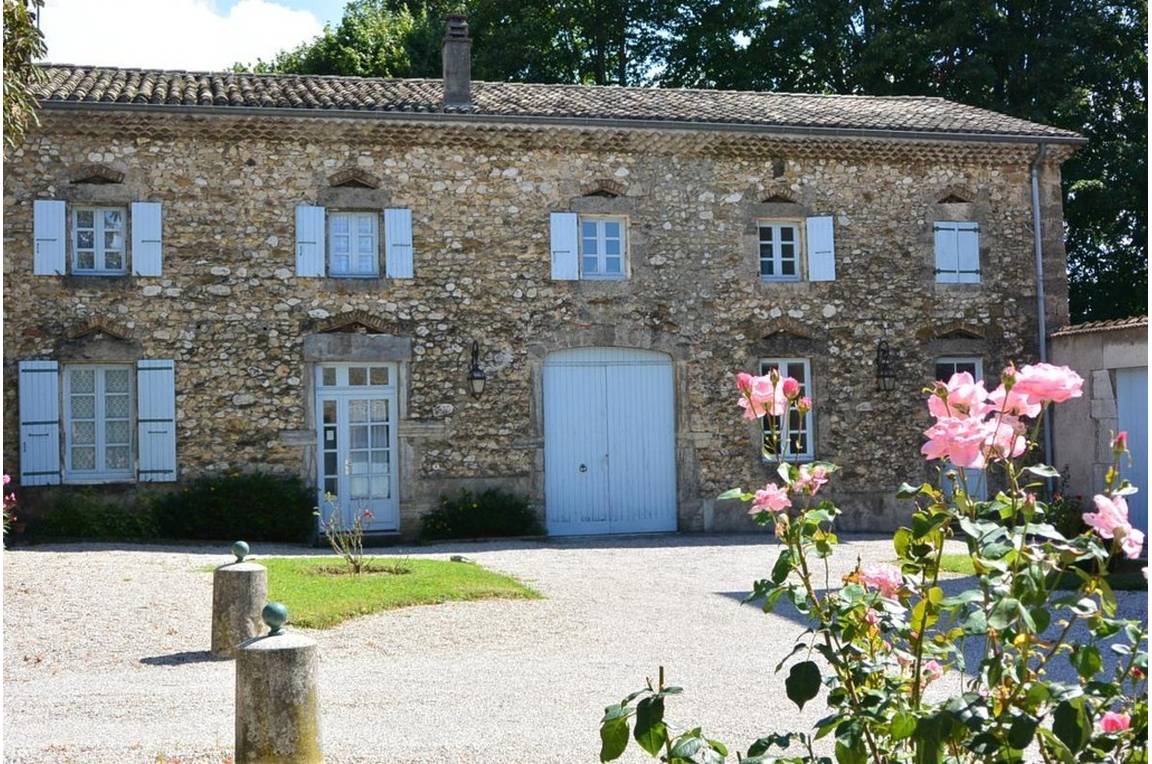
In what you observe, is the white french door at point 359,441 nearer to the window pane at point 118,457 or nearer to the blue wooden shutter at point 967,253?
the window pane at point 118,457

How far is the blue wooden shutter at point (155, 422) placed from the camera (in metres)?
14.4

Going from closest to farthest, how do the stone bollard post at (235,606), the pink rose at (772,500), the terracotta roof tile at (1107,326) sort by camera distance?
the pink rose at (772,500) < the stone bollard post at (235,606) < the terracotta roof tile at (1107,326)

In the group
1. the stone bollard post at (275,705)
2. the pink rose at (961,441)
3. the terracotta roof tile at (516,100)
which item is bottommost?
the stone bollard post at (275,705)

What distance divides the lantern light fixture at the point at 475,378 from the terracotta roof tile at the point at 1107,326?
740 centimetres

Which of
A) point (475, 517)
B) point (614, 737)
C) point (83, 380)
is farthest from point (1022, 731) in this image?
point (83, 380)

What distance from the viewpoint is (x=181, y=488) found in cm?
1452

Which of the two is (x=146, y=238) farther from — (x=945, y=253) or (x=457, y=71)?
(x=945, y=253)

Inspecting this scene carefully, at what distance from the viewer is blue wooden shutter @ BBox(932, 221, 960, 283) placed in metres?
16.6

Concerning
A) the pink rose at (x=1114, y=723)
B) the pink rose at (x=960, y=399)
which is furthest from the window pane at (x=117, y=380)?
the pink rose at (x=1114, y=723)

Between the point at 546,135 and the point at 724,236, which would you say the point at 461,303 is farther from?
the point at 724,236

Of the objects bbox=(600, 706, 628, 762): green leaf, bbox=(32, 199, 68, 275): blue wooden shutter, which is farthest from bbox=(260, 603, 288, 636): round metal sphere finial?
bbox=(32, 199, 68, 275): blue wooden shutter

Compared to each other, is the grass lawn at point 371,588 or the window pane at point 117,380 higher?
the window pane at point 117,380

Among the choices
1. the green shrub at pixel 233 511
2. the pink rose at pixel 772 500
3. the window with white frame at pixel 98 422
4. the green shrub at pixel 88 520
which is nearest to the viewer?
the pink rose at pixel 772 500

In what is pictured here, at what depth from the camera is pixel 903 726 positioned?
9.36 ft
